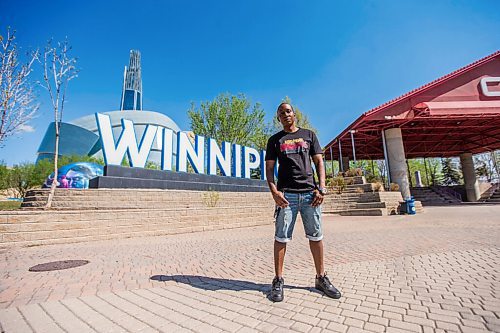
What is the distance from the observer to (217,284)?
303cm

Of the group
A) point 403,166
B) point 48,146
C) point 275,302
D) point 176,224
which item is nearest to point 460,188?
point 403,166

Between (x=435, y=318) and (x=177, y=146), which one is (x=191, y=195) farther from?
(x=435, y=318)

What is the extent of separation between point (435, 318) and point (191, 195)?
1133 centimetres

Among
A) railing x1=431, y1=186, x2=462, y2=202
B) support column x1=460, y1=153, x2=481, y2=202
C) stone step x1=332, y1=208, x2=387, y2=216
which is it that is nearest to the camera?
stone step x1=332, y1=208, x2=387, y2=216

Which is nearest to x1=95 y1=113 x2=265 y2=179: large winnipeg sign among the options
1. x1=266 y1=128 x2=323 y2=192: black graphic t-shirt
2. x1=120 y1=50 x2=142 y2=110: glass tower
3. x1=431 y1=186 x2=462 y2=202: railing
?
x1=266 y1=128 x2=323 y2=192: black graphic t-shirt

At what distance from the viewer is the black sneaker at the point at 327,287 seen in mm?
2461

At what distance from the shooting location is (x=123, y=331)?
1935mm

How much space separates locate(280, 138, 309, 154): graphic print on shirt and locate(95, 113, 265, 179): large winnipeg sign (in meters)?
11.1

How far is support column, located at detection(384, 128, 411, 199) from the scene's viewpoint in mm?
16859

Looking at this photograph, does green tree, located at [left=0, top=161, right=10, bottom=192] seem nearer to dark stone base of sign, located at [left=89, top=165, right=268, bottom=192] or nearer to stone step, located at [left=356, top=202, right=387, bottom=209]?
dark stone base of sign, located at [left=89, top=165, right=268, bottom=192]

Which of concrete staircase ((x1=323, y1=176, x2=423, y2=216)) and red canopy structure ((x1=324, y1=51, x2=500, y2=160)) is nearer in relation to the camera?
concrete staircase ((x1=323, y1=176, x2=423, y2=216))

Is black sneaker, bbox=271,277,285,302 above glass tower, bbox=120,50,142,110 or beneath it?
beneath

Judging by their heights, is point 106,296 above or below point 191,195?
below

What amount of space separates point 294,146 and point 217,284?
1.97 metres
